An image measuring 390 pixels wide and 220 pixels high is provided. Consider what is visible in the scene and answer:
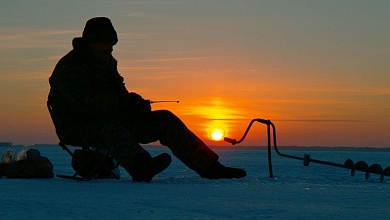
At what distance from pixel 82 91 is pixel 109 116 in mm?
493

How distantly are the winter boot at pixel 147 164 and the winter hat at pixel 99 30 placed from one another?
4.65ft

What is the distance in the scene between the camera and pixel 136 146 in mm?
7043

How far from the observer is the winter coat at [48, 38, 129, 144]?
7.13 metres

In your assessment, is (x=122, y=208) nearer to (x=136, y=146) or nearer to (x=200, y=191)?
(x=200, y=191)

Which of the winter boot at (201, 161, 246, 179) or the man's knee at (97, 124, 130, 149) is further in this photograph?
the winter boot at (201, 161, 246, 179)

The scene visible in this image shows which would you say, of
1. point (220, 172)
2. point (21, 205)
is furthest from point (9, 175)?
point (21, 205)

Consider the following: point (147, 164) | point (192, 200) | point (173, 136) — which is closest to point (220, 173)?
point (173, 136)

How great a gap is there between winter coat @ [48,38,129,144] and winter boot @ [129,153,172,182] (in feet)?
1.84

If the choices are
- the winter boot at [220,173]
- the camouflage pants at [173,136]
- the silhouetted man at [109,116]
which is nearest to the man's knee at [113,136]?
the silhouetted man at [109,116]

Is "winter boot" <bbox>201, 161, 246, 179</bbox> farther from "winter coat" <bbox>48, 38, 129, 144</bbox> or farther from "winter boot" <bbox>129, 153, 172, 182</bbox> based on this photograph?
"winter coat" <bbox>48, 38, 129, 144</bbox>

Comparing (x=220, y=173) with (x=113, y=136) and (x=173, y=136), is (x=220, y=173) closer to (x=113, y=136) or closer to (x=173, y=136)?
(x=173, y=136)

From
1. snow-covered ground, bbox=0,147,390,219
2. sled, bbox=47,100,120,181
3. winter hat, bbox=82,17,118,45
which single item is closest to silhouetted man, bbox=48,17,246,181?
winter hat, bbox=82,17,118,45

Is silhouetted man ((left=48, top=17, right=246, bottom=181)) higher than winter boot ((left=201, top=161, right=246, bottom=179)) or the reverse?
higher

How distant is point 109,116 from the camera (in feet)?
24.6
